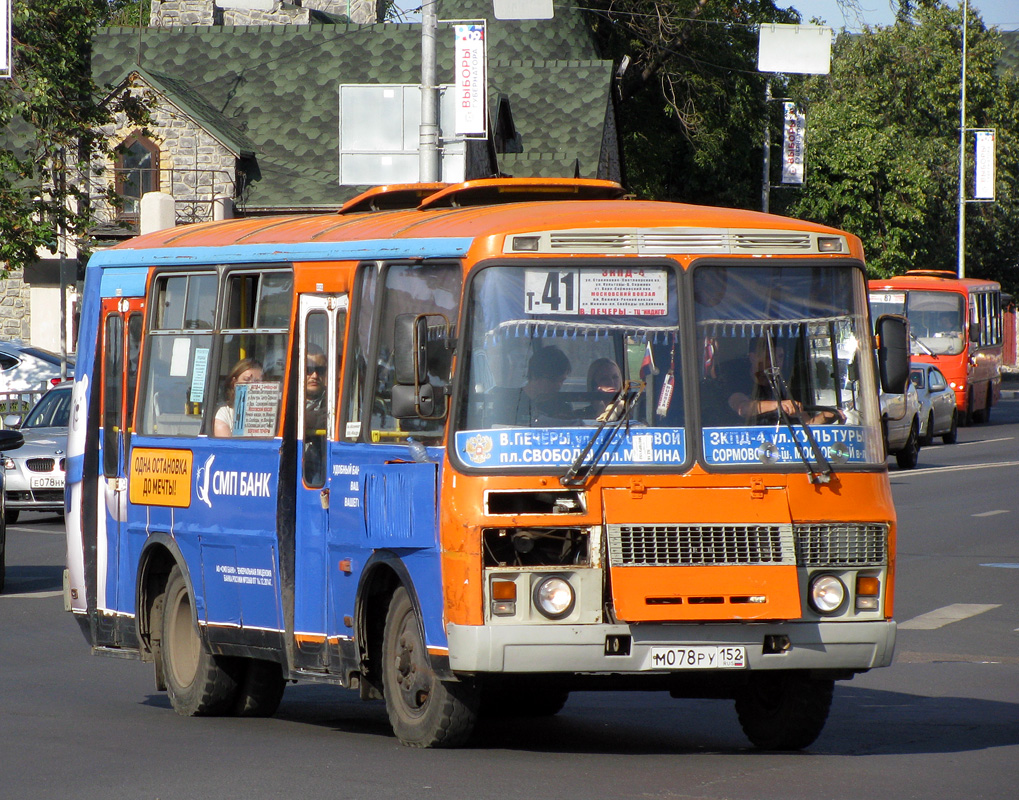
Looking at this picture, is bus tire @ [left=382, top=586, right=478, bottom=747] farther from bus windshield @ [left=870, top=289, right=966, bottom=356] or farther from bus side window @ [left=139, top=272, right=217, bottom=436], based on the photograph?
bus windshield @ [left=870, top=289, right=966, bottom=356]

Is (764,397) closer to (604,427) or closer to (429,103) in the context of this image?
(604,427)

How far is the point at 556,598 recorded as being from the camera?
7.70 meters

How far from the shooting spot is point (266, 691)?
398 inches

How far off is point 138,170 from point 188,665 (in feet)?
100.0

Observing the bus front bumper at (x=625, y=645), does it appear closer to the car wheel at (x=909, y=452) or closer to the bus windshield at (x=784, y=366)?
the bus windshield at (x=784, y=366)

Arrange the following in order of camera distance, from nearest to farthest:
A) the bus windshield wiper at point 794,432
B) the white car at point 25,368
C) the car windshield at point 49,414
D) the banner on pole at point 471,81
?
1. the bus windshield wiper at point 794,432
2. the car windshield at point 49,414
3. the banner on pole at point 471,81
4. the white car at point 25,368

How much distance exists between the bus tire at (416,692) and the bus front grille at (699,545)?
3.18ft

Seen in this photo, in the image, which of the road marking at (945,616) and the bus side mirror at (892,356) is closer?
the bus side mirror at (892,356)

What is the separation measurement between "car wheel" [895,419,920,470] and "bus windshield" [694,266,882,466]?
21.1m

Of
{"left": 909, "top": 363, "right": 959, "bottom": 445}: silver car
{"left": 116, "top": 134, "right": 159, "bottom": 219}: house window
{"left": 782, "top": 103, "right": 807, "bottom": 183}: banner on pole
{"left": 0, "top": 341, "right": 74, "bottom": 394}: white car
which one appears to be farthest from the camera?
{"left": 782, "top": 103, "right": 807, "bottom": 183}: banner on pole

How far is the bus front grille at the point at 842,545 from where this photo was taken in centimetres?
797

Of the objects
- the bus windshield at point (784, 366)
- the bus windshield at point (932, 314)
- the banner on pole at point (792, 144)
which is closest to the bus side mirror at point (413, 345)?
the bus windshield at point (784, 366)

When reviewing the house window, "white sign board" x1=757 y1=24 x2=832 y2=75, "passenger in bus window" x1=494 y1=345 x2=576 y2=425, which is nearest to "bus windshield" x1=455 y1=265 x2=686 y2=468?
"passenger in bus window" x1=494 y1=345 x2=576 y2=425

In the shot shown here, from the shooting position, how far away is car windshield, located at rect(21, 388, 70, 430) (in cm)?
2252
